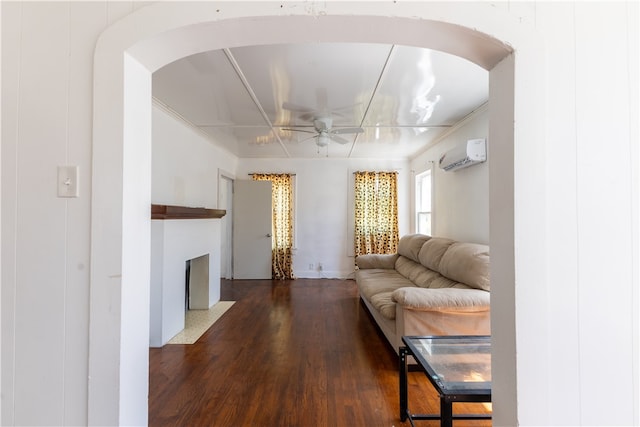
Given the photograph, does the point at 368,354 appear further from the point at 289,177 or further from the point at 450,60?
the point at 289,177

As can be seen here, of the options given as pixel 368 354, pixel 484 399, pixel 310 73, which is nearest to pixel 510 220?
pixel 484 399

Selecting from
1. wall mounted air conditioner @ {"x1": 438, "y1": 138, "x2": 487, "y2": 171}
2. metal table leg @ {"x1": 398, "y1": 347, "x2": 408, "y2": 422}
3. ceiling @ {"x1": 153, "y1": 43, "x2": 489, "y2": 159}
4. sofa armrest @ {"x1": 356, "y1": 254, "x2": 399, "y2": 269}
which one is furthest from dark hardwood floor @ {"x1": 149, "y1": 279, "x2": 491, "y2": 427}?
ceiling @ {"x1": 153, "y1": 43, "x2": 489, "y2": 159}

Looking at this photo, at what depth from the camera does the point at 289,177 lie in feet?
17.9

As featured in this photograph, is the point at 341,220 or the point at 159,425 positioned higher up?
the point at 341,220

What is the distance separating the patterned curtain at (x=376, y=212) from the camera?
5.36 metres

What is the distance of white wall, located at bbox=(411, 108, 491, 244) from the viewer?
9.75ft
